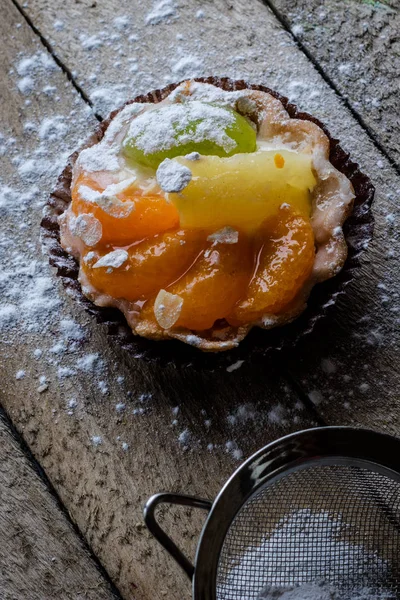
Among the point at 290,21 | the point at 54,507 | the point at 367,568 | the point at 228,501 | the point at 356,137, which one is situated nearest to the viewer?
the point at 228,501

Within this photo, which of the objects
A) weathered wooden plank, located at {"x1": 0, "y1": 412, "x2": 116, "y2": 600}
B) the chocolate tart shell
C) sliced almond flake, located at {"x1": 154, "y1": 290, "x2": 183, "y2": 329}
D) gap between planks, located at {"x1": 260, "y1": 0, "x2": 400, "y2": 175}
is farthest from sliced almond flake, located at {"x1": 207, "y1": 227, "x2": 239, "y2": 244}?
weathered wooden plank, located at {"x1": 0, "y1": 412, "x2": 116, "y2": 600}

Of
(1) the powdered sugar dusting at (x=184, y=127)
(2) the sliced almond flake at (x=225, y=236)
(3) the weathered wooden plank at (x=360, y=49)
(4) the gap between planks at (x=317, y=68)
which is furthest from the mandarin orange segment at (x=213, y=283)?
(3) the weathered wooden plank at (x=360, y=49)

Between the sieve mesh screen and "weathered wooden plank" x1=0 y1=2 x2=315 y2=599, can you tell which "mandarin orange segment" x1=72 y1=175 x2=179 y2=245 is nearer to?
"weathered wooden plank" x1=0 y1=2 x2=315 y2=599

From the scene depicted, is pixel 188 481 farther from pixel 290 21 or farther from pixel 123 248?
pixel 290 21

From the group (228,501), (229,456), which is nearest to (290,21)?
(229,456)

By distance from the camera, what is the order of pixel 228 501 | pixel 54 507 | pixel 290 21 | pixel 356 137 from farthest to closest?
pixel 290 21 → pixel 356 137 → pixel 54 507 → pixel 228 501
